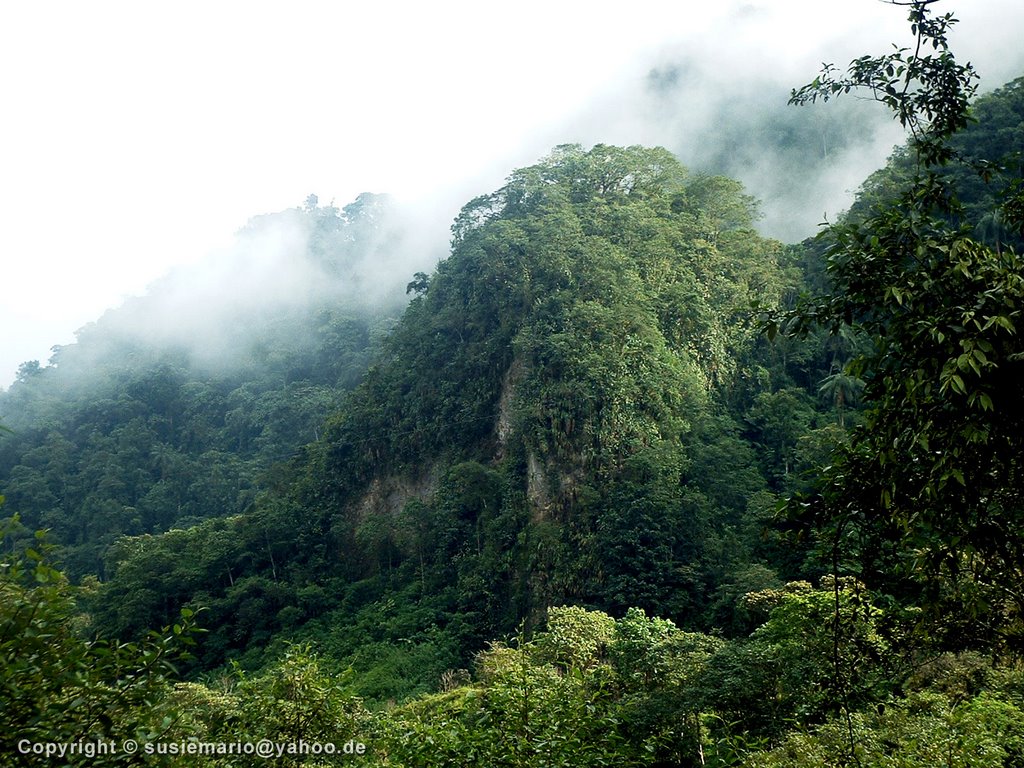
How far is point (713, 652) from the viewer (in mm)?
12906

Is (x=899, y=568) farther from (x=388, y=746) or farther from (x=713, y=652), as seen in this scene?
(x=713, y=652)

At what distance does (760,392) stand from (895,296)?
26.1m

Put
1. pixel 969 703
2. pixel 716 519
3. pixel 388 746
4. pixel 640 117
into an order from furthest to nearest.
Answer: pixel 640 117
pixel 716 519
pixel 969 703
pixel 388 746

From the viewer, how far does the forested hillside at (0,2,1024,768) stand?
3150 millimetres

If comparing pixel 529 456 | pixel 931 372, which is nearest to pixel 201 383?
pixel 529 456

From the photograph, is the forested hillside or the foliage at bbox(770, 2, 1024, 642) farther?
the forested hillside

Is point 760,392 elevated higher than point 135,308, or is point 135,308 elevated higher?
point 135,308

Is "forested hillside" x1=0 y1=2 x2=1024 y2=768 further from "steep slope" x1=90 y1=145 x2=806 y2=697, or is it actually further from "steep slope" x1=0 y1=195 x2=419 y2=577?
"steep slope" x1=0 y1=195 x2=419 y2=577

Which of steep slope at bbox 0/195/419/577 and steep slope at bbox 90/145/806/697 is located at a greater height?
steep slope at bbox 0/195/419/577

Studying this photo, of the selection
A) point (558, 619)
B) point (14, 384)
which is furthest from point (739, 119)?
point (14, 384)

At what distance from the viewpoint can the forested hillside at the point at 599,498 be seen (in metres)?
3.15

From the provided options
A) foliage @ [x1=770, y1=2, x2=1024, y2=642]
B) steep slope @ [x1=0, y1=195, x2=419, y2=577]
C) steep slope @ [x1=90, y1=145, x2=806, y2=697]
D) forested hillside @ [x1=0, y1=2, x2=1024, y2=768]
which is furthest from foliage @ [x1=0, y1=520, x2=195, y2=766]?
steep slope @ [x1=0, y1=195, x2=419, y2=577]

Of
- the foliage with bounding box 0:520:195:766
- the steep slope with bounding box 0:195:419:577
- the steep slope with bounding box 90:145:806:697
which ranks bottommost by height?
the foliage with bounding box 0:520:195:766

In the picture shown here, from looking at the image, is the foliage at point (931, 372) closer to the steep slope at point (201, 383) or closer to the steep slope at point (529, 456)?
the steep slope at point (529, 456)
